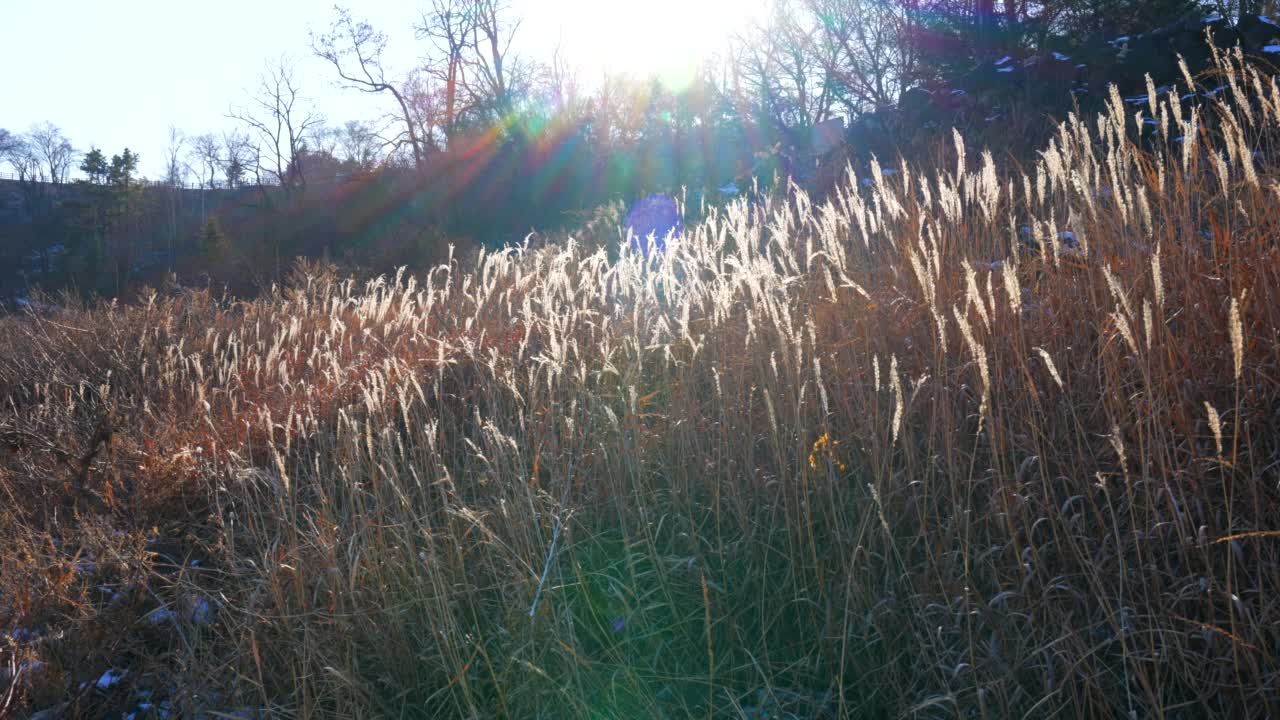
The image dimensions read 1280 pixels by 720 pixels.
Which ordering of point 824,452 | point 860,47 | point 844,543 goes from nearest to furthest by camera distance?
point 844,543 → point 824,452 → point 860,47

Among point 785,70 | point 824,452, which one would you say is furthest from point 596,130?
point 824,452

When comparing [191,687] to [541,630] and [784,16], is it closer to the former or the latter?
[541,630]

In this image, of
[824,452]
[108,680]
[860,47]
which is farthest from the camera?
[860,47]

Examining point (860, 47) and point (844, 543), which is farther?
point (860, 47)

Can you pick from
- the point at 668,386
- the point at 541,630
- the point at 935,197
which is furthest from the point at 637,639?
the point at 935,197

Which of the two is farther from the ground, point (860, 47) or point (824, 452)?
point (860, 47)

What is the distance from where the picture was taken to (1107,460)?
87.4 inches

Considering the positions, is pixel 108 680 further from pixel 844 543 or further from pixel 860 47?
pixel 860 47

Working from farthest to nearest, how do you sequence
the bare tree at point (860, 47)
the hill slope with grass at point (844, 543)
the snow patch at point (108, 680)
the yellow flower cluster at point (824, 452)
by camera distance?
the bare tree at point (860, 47) < the snow patch at point (108, 680) < the yellow flower cluster at point (824, 452) < the hill slope with grass at point (844, 543)

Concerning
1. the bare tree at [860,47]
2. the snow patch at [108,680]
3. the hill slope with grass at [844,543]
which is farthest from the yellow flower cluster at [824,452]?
the bare tree at [860,47]

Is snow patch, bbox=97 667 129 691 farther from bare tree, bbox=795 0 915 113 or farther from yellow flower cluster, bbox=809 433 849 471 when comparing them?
bare tree, bbox=795 0 915 113

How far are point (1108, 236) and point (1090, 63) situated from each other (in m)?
7.69

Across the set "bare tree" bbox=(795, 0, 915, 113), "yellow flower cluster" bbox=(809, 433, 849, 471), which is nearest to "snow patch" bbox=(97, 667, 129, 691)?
"yellow flower cluster" bbox=(809, 433, 849, 471)

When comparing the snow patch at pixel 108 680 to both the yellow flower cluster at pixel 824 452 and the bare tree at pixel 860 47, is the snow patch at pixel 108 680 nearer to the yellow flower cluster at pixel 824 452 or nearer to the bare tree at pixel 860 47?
the yellow flower cluster at pixel 824 452
